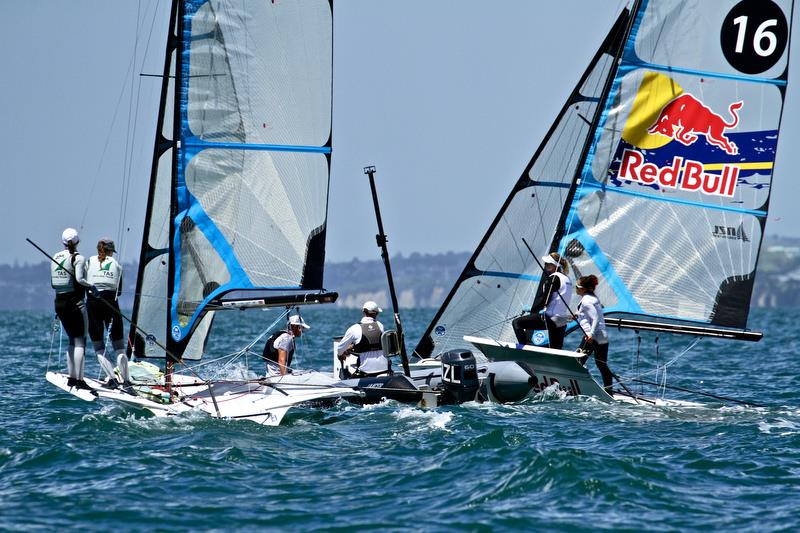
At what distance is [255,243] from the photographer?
15.3 meters

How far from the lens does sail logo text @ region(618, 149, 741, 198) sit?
15.1 metres

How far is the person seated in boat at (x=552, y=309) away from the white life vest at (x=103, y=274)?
5.15 meters

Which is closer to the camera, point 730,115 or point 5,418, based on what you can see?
point 5,418

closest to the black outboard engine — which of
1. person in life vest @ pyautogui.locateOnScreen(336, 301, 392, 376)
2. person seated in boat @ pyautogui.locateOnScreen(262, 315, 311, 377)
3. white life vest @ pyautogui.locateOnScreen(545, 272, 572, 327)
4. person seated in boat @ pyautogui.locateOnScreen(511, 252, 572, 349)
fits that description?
person in life vest @ pyautogui.locateOnScreen(336, 301, 392, 376)

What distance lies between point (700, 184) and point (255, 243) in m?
5.93

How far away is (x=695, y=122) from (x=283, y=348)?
626 centimetres

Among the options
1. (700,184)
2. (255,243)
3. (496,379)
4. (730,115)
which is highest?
(730,115)

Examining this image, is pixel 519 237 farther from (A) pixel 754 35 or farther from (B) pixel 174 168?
(B) pixel 174 168

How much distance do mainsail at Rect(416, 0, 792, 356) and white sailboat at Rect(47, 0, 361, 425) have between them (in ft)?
11.8

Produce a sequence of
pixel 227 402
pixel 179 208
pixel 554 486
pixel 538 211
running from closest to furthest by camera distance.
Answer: pixel 554 486
pixel 227 402
pixel 179 208
pixel 538 211

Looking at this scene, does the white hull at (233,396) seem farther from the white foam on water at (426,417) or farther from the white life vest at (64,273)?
the white life vest at (64,273)

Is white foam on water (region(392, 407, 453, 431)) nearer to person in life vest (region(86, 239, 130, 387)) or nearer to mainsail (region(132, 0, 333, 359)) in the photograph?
mainsail (region(132, 0, 333, 359))

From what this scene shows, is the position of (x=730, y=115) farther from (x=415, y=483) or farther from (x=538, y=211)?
(x=415, y=483)

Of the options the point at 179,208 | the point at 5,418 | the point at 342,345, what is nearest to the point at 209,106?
the point at 179,208
